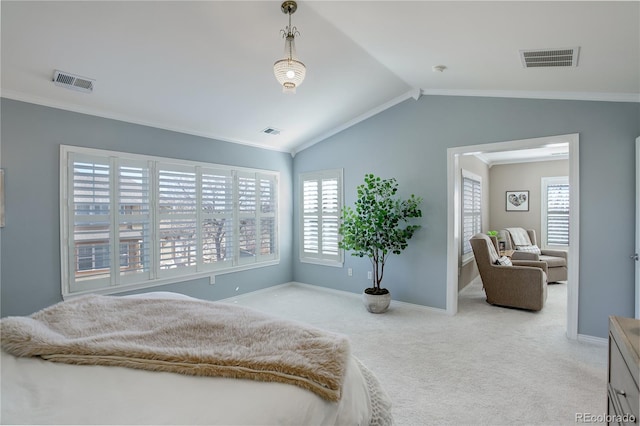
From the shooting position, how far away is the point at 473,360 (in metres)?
Answer: 2.88

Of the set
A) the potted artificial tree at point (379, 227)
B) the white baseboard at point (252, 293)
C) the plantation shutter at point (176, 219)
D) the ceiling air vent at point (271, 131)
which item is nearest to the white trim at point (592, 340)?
the potted artificial tree at point (379, 227)

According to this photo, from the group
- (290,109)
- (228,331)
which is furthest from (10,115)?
(228,331)

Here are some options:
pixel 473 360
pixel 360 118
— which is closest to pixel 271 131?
pixel 360 118

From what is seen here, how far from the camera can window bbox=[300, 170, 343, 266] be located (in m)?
5.21

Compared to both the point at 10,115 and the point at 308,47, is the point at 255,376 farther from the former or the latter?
the point at 10,115

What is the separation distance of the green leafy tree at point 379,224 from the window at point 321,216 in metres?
0.65

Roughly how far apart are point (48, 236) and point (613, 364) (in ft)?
14.2

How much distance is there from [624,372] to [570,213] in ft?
8.90

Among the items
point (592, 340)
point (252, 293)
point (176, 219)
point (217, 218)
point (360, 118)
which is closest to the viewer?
point (592, 340)

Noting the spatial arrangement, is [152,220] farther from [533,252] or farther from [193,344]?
[533,252]

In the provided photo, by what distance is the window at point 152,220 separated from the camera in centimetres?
336

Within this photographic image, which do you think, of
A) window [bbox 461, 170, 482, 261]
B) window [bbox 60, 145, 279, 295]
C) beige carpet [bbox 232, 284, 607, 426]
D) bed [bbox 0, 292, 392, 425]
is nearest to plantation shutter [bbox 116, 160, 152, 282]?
window [bbox 60, 145, 279, 295]

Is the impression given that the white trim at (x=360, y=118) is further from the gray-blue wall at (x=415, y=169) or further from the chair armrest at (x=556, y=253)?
the chair armrest at (x=556, y=253)

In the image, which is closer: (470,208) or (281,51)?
(281,51)
